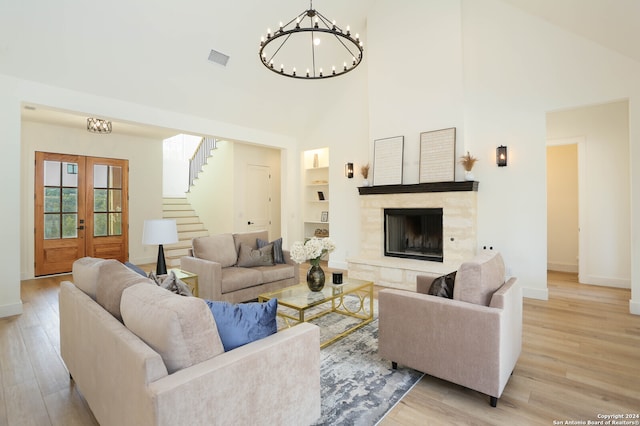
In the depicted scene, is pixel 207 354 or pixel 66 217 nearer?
pixel 207 354

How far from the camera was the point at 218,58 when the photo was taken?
16.5ft

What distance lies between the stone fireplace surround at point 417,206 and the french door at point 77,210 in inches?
210

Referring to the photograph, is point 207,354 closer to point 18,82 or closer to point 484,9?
point 18,82

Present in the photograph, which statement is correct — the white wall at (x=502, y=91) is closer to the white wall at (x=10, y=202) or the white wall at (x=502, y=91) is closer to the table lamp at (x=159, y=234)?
the table lamp at (x=159, y=234)

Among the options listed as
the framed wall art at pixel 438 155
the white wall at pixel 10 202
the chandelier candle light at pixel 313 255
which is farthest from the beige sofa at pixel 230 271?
the framed wall art at pixel 438 155

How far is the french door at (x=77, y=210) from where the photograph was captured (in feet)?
20.4

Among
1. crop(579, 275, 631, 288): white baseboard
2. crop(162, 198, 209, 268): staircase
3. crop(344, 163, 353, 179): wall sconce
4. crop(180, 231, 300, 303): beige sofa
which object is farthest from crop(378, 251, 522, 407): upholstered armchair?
crop(162, 198, 209, 268): staircase

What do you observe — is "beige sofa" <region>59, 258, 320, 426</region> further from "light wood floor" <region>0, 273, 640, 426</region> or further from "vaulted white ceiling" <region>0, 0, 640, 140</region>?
"vaulted white ceiling" <region>0, 0, 640, 140</region>

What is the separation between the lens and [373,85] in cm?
593

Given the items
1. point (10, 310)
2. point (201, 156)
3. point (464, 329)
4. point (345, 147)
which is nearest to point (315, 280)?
point (464, 329)

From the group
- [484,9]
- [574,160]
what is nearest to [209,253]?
[484,9]

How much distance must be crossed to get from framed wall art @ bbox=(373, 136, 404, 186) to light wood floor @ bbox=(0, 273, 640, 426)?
2.85 metres

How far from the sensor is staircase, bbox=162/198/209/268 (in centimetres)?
758

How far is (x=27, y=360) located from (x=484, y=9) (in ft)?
22.6
